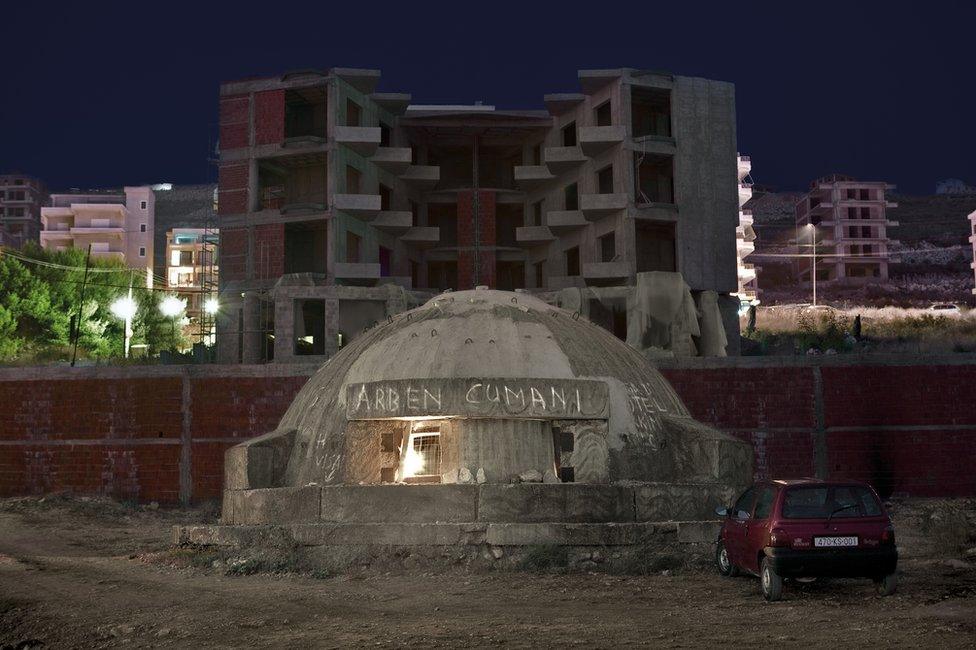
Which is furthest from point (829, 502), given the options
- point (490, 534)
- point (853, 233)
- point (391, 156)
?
point (853, 233)

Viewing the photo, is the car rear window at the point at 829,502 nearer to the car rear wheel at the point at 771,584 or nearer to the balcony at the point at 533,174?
the car rear wheel at the point at 771,584

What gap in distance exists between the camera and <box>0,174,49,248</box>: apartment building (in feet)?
368

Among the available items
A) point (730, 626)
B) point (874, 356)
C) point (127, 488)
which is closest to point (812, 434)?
point (874, 356)

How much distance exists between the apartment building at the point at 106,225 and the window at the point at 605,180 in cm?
5618

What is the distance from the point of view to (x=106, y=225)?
10175 centimetres

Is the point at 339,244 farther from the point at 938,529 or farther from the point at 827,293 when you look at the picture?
the point at 827,293

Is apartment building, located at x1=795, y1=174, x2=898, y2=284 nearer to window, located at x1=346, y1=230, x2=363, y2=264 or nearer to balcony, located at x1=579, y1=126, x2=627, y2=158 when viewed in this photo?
balcony, located at x1=579, y1=126, x2=627, y2=158

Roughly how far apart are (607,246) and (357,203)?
41.8 feet

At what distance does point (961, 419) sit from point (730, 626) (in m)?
25.0

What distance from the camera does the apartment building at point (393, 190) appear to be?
54.4m

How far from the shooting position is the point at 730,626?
41.7ft

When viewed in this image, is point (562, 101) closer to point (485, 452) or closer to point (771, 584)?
point (485, 452)

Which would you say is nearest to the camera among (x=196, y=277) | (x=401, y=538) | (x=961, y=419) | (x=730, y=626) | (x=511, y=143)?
(x=730, y=626)

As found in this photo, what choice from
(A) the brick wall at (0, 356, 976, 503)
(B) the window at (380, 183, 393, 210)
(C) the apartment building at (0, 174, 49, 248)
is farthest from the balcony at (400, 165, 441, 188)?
(C) the apartment building at (0, 174, 49, 248)
